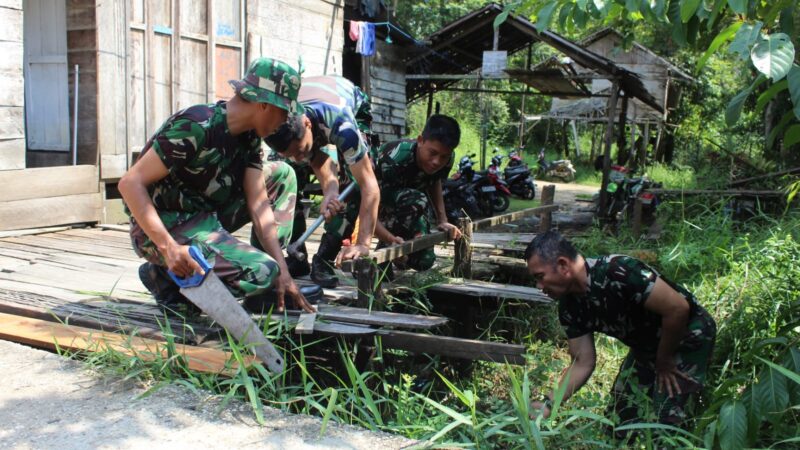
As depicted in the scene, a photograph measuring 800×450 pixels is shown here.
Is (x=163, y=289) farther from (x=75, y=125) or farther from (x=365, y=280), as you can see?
(x=75, y=125)

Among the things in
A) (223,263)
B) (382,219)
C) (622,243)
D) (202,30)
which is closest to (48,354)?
(223,263)

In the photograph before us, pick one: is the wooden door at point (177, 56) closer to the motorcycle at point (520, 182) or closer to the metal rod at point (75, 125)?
the metal rod at point (75, 125)

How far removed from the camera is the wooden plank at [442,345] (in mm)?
3387

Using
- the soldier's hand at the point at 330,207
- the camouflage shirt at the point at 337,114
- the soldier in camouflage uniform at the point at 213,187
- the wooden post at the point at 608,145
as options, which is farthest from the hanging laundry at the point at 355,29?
the soldier in camouflage uniform at the point at 213,187

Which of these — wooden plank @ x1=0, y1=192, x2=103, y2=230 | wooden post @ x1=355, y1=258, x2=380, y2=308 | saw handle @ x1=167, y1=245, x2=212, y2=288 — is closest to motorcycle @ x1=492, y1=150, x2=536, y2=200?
wooden plank @ x1=0, y1=192, x2=103, y2=230

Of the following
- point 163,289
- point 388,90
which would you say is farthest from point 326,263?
point 388,90

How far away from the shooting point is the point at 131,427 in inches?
91.0

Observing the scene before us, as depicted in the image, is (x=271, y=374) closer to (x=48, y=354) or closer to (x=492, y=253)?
(x=48, y=354)

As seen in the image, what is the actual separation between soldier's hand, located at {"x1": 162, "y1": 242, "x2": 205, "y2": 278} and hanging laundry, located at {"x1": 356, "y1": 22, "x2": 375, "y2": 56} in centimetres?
815

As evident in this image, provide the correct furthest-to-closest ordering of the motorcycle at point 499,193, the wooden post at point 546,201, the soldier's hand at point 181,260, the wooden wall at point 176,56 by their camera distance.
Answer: the motorcycle at point 499,193
the wooden post at point 546,201
the wooden wall at point 176,56
the soldier's hand at point 181,260

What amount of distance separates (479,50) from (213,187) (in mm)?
11742

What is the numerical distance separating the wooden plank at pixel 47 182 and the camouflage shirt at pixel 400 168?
111 inches

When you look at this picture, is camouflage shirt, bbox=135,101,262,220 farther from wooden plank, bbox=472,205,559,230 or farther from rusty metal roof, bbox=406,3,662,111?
rusty metal roof, bbox=406,3,662,111

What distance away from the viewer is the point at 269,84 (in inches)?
123
